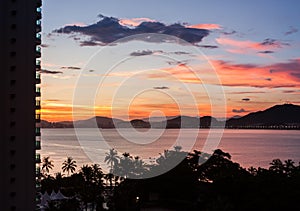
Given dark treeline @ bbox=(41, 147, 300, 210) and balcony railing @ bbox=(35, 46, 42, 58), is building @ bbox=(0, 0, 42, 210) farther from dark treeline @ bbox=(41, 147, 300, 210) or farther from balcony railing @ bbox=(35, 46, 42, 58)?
dark treeline @ bbox=(41, 147, 300, 210)

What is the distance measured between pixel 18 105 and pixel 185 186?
14.3 m

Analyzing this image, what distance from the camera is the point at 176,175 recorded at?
91.1ft

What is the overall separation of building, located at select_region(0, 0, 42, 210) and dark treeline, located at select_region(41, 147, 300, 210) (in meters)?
6.03

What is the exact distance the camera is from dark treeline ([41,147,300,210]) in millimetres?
21297

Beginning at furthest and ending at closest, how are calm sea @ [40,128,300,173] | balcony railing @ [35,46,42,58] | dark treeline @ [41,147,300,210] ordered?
calm sea @ [40,128,300,173] → dark treeline @ [41,147,300,210] → balcony railing @ [35,46,42,58]

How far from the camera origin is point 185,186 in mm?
27281

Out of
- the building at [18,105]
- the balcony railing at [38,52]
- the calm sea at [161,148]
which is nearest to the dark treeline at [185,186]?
the building at [18,105]

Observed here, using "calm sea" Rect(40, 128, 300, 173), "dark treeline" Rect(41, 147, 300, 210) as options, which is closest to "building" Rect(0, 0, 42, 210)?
"dark treeline" Rect(41, 147, 300, 210)

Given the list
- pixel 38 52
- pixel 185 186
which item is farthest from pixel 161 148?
pixel 38 52

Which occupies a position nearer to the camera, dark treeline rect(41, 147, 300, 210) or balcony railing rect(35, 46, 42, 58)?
balcony railing rect(35, 46, 42, 58)

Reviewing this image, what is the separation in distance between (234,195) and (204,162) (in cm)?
764

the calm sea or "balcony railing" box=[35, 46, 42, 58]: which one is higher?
"balcony railing" box=[35, 46, 42, 58]

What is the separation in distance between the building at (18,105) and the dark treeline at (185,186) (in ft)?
19.8

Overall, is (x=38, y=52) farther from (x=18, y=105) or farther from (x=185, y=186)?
(x=185, y=186)
